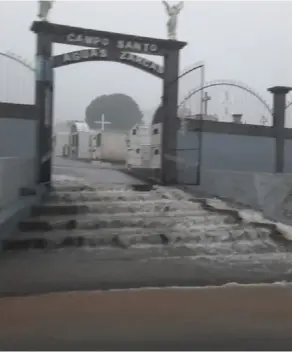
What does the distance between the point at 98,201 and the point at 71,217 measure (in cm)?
15

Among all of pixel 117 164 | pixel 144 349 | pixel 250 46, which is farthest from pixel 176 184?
pixel 144 349

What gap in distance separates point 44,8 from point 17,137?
51cm

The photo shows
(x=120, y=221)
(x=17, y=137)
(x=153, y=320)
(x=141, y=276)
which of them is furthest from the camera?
(x=17, y=137)

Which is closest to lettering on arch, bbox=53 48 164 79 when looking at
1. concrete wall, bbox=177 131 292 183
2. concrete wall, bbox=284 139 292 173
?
concrete wall, bbox=177 131 292 183

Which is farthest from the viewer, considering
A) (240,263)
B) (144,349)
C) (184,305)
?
(240,263)

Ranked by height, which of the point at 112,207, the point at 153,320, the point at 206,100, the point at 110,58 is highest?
the point at 110,58

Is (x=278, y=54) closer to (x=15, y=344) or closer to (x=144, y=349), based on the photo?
(x=144, y=349)

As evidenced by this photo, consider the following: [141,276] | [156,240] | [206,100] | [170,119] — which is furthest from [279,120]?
[141,276]

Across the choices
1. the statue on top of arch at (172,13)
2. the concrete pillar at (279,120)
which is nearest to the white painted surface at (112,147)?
the statue on top of arch at (172,13)

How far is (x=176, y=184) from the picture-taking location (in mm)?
2033

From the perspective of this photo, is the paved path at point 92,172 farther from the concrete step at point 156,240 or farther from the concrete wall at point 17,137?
the concrete step at point 156,240

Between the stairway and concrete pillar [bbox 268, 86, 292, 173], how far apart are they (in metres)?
0.23

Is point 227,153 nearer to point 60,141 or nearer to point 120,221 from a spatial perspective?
point 120,221

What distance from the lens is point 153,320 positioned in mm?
1322
